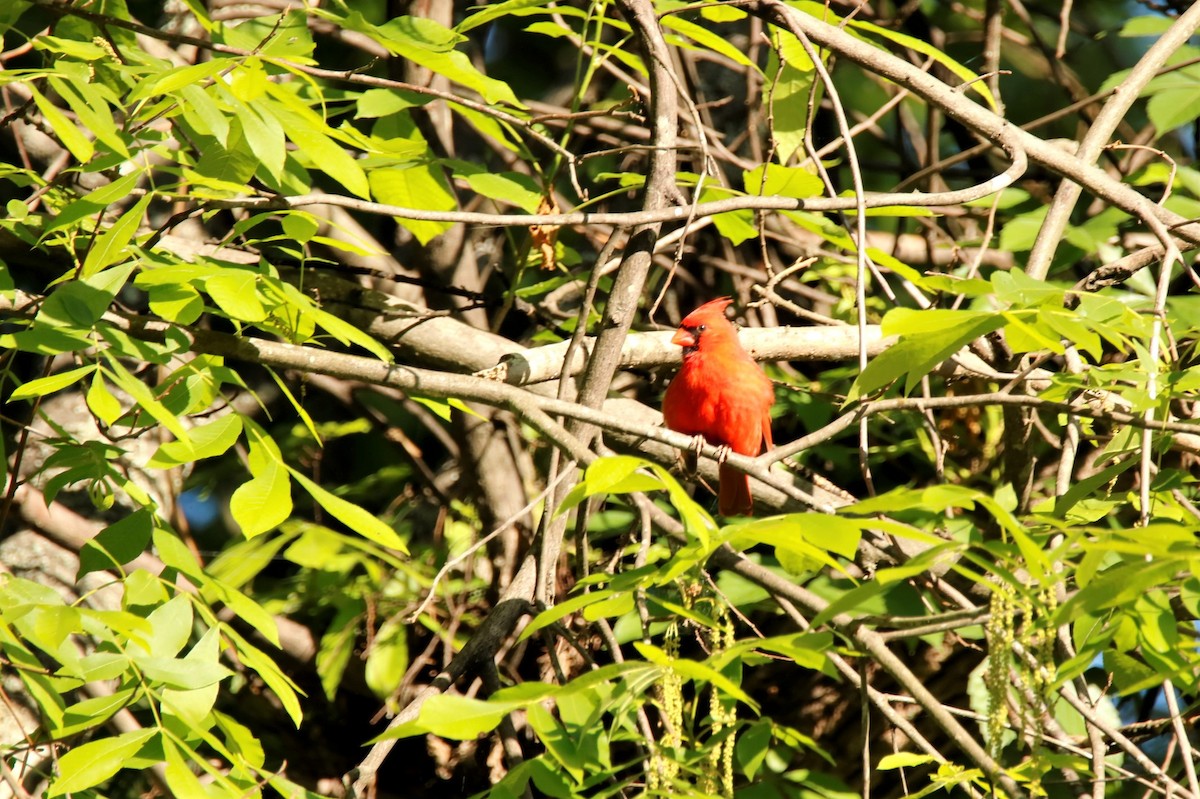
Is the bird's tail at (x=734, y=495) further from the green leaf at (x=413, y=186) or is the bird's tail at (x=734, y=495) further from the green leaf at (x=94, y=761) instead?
the green leaf at (x=94, y=761)

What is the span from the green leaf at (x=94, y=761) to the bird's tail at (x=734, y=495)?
2.30 metres

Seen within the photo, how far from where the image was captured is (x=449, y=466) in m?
4.37

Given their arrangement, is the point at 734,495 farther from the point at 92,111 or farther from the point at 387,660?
the point at 92,111

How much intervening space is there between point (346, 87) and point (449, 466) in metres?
1.45

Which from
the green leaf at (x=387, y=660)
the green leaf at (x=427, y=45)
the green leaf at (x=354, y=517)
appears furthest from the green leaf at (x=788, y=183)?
the green leaf at (x=387, y=660)

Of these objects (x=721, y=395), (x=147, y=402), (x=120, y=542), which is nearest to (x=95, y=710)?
(x=120, y=542)

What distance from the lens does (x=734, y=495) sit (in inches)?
154

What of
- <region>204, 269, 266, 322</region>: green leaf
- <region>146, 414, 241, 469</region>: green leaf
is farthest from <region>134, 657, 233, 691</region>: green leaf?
<region>204, 269, 266, 322</region>: green leaf

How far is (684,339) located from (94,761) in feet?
7.74

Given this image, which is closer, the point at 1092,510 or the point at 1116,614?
the point at 1116,614

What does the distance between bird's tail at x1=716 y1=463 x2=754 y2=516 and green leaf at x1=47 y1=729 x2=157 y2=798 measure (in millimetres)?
2298

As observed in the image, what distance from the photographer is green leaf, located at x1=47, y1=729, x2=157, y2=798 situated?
182 cm

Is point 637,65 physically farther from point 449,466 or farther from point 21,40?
point 21,40

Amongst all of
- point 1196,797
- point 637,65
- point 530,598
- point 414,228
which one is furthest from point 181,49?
point 1196,797
